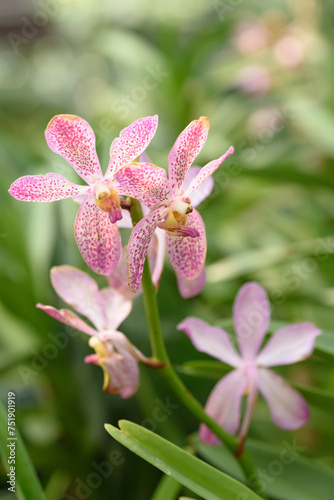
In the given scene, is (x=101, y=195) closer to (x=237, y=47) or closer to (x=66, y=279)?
(x=66, y=279)

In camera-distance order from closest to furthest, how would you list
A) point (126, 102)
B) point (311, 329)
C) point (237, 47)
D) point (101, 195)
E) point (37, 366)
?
point (101, 195)
point (311, 329)
point (37, 366)
point (126, 102)
point (237, 47)

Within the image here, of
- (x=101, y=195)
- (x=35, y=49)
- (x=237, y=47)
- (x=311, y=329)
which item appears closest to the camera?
(x=101, y=195)

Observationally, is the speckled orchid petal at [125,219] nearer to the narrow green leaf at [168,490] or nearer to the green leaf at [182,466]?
the green leaf at [182,466]

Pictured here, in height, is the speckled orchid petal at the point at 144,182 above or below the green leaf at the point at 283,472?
above

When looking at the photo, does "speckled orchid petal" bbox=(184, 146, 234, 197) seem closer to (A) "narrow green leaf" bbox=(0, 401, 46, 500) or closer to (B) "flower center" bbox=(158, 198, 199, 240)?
(B) "flower center" bbox=(158, 198, 199, 240)

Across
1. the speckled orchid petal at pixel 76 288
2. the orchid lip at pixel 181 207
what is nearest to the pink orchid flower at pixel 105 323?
the speckled orchid petal at pixel 76 288

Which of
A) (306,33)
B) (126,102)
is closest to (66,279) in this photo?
(126,102)

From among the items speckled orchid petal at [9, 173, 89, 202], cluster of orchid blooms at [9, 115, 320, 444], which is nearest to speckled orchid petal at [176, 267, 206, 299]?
cluster of orchid blooms at [9, 115, 320, 444]

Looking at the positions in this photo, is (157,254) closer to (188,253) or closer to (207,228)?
(188,253)
